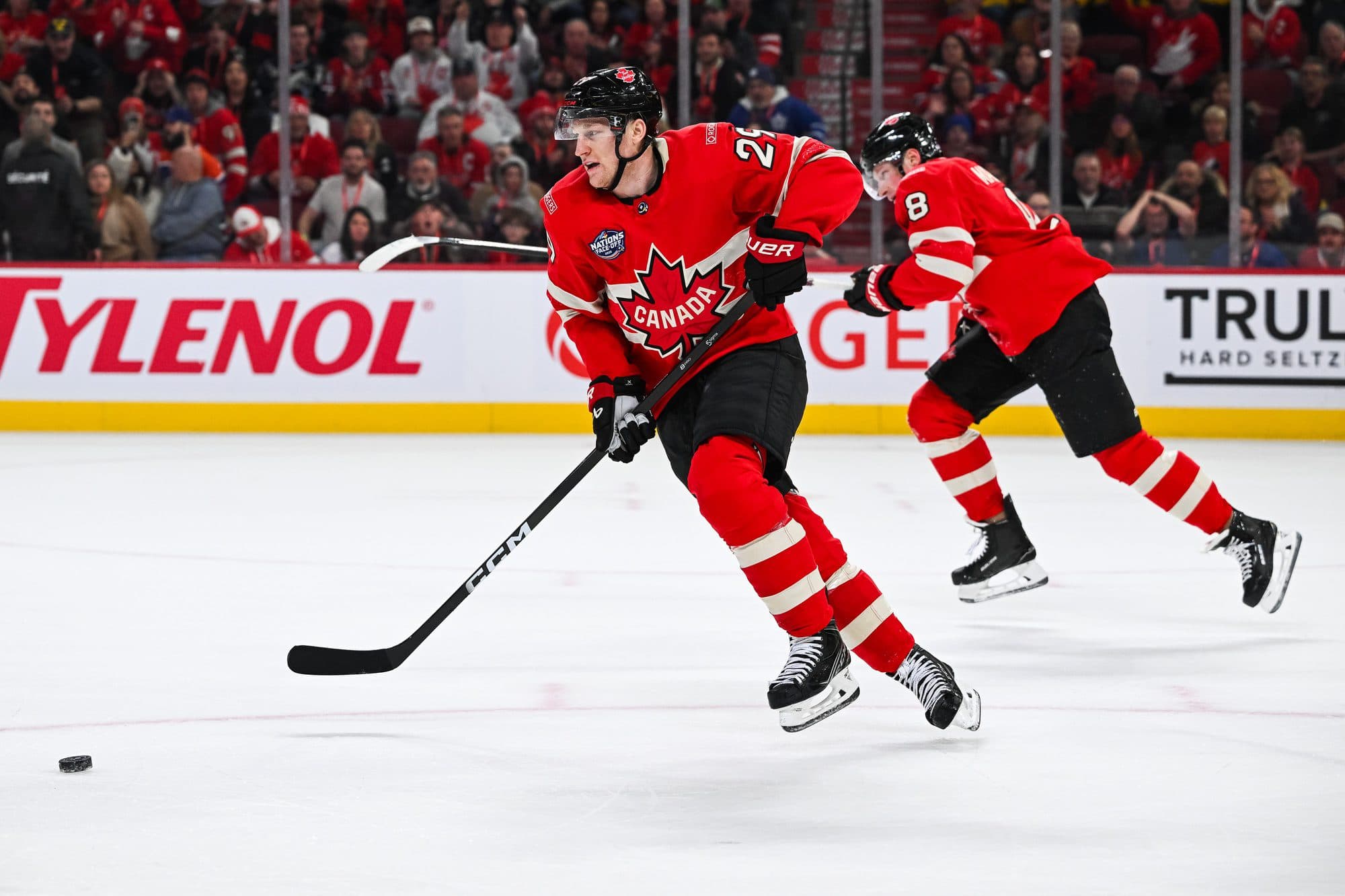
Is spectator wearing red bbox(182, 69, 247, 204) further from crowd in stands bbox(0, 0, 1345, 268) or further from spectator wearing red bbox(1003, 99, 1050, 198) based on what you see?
spectator wearing red bbox(1003, 99, 1050, 198)

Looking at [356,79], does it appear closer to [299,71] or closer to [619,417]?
[299,71]

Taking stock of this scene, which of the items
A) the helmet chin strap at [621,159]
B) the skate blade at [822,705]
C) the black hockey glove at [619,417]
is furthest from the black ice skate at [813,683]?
the helmet chin strap at [621,159]

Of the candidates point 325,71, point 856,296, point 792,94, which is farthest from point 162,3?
point 856,296

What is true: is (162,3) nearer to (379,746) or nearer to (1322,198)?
(1322,198)

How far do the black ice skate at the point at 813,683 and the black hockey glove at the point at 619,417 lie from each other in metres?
0.45

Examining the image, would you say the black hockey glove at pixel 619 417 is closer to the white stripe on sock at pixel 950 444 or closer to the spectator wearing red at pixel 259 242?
the white stripe on sock at pixel 950 444

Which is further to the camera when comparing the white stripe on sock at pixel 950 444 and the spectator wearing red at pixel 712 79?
the spectator wearing red at pixel 712 79

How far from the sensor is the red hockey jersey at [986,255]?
12.6 ft

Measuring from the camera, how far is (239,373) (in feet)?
26.6

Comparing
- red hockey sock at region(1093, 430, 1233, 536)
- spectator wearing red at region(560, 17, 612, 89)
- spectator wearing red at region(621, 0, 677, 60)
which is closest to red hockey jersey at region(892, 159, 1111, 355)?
red hockey sock at region(1093, 430, 1233, 536)

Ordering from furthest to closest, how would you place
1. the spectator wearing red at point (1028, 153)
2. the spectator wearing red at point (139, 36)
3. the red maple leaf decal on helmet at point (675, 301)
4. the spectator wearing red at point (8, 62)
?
the spectator wearing red at point (139, 36), the spectator wearing red at point (8, 62), the spectator wearing red at point (1028, 153), the red maple leaf decal on helmet at point (675, 301)

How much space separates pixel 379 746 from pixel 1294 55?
256 inches

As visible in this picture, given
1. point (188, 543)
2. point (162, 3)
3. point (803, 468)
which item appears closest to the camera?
point (188, 543)

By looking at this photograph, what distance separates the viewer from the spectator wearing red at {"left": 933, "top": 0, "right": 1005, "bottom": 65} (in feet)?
27.8
